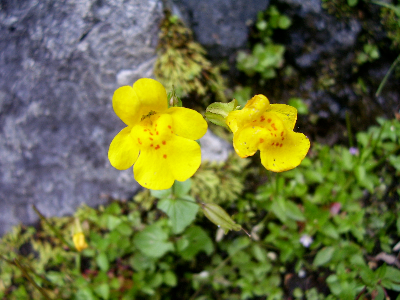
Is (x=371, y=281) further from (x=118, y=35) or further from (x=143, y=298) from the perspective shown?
(x=118, y=35)

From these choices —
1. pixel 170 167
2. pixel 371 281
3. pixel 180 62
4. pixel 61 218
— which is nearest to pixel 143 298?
pixel 61 218

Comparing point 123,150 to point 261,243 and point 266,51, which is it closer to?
point 261,243

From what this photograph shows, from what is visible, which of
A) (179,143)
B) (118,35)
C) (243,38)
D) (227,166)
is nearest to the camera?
(179,143)

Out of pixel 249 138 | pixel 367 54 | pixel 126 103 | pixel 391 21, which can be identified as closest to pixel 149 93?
pixel 126 103

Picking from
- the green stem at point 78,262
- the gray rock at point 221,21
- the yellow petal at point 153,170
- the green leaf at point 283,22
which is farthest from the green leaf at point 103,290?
the green leaf at point 283,22

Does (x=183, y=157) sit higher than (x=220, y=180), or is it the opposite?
(x=183, y=157)

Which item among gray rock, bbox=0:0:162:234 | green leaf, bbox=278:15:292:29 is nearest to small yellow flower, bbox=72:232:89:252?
gray rock, bbox=0:0:162:234

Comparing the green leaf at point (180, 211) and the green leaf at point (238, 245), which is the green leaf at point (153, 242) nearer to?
the green leaf at point (180, 211)
